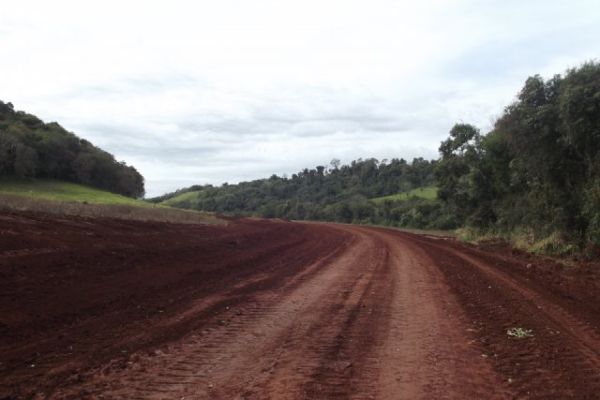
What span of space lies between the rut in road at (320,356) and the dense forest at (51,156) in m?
43.6

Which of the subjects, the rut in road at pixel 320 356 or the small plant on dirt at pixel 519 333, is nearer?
the rut in road at pixel 320 356

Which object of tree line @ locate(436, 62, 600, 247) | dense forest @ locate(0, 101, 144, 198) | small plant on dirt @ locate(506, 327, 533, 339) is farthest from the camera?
dense forest @ locate(0, 101, 144, 198)

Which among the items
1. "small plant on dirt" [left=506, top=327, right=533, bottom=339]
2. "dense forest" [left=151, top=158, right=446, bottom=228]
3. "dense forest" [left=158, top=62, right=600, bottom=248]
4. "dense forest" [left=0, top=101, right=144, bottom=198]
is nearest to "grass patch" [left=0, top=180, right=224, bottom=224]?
"dense forest" [left=0, top=101, right=144, bottom=198]

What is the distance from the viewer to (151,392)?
505 centimetres

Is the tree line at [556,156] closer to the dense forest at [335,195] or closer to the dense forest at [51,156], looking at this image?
the dense forest at [335,195]

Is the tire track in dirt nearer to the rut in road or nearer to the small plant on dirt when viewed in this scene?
the small plant on dirt

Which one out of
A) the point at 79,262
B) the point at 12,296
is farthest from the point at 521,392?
the point at 79,262

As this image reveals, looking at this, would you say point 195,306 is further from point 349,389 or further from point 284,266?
point 284,266

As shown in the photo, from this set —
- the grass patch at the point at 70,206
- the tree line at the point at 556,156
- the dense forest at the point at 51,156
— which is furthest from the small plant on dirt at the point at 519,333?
the dense forest at the point at 51,156

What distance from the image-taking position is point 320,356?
20.8 feet

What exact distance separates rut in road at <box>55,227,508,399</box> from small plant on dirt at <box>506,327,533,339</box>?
65 cm

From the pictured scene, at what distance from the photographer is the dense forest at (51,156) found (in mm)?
46169

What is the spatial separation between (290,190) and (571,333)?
423 ft

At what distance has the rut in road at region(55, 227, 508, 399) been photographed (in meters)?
5.15
